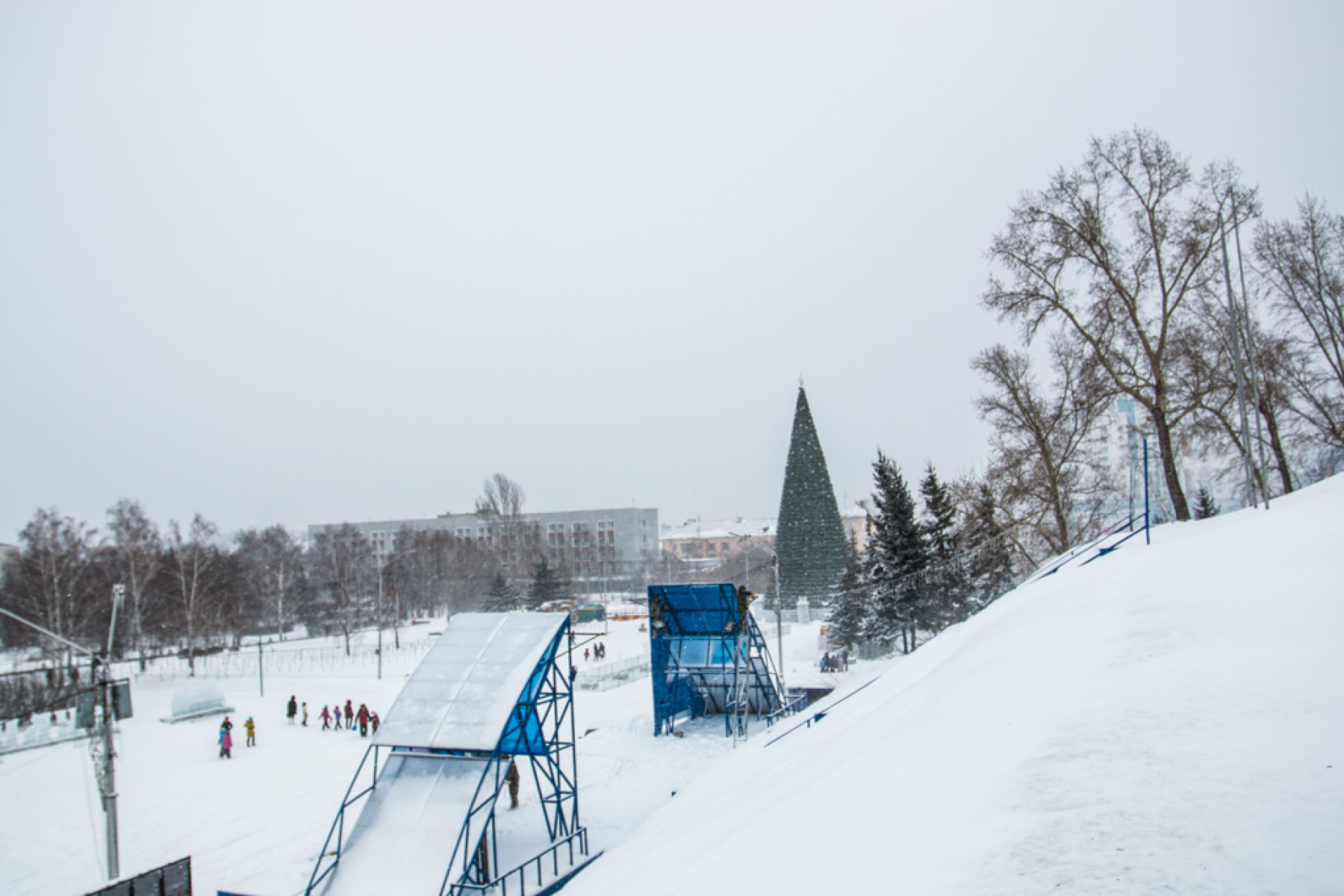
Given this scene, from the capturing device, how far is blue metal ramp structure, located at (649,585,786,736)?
914 inches

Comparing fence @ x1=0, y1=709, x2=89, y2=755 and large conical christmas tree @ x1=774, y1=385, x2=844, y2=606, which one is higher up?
large conical christmas tree @ x1=774, y1=385, x2=844, y2=606

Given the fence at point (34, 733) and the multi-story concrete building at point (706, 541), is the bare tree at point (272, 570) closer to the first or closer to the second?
the fence at point (34, 733)

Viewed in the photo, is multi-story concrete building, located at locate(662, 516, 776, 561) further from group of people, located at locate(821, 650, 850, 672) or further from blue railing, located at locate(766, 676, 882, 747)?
blue railing, located at locate(766, 676, 882, 747)

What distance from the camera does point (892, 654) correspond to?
113 ft

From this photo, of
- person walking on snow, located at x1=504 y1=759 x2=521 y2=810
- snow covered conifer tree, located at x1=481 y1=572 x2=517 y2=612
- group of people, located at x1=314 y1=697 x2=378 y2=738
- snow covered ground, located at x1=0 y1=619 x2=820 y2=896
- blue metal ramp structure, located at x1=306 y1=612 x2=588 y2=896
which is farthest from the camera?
snow covered conifer tree, located at x1=481 y1=572 x2=517 y2=612

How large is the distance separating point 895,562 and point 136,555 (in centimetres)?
4421

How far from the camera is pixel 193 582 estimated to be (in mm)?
46812

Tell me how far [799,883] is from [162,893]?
39.6 ft

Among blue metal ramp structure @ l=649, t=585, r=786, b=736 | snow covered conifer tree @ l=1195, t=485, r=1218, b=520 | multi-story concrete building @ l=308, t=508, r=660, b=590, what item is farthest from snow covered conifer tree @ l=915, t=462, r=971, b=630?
multi-story concrete building @ l=308, t=508, r=660, b=590

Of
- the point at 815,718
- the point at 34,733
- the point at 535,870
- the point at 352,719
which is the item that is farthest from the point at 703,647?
the point at 34,733

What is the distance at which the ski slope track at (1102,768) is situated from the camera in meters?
3.94

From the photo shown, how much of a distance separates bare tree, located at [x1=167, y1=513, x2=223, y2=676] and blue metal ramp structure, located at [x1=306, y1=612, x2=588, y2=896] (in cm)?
3543

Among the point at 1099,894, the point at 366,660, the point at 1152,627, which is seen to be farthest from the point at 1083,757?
the point at 366,660

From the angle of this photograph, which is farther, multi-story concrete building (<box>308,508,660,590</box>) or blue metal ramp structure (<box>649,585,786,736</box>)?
multi-story concrete building (<box>308,508,660,590</box>)
